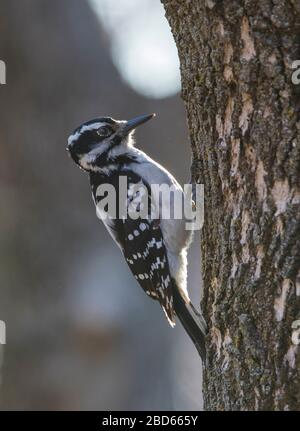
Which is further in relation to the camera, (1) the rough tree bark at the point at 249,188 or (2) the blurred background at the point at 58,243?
(2) the blurred background at the point at 58,243

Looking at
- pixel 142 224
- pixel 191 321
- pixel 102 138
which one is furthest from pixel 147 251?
pixel 102 138

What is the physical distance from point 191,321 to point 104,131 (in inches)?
56.0

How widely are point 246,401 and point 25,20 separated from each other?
4.79 m

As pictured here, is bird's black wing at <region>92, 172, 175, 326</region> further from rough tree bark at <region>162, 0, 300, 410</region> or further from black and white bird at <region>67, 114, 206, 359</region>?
rough tree bark at <region>162, 0, 300, 410</region>

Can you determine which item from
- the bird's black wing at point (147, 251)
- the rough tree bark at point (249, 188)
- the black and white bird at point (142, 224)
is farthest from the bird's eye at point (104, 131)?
the rough tree bark at point (249, 188)

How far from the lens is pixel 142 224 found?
517 centimetres

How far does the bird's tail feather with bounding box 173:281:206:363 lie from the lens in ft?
13.9

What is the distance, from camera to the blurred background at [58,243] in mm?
7117

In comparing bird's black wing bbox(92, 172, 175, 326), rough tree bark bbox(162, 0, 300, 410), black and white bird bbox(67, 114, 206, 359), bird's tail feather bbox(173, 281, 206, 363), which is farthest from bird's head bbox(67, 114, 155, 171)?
rough tree bark bbox(162, 0, 300, 410)

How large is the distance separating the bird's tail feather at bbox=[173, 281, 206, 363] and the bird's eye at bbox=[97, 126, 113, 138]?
1.04 metres

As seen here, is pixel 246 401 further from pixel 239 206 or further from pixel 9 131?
pixel 9 131

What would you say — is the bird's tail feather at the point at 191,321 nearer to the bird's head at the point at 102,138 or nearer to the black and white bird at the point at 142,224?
the black and white bird at the point at 142,224

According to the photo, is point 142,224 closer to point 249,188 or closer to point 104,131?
point 104,131

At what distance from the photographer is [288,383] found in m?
3.25
